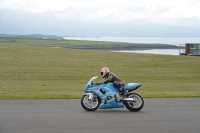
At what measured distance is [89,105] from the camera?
13891 mm

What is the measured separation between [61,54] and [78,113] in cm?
3138

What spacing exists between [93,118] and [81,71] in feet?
69.0

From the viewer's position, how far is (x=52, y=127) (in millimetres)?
10789

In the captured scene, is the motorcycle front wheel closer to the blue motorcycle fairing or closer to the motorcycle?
the motorcycle

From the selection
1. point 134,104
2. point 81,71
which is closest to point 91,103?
point 134,104

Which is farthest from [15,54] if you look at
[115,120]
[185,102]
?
[115,120]

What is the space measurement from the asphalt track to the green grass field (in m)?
7.31

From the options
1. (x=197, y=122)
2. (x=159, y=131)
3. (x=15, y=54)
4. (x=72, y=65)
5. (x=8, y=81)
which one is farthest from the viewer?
(x=15, y=54)

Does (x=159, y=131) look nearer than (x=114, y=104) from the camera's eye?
Yes

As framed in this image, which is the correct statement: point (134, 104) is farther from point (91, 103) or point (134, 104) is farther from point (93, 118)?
point (93, 118)

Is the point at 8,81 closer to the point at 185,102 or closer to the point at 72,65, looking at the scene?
the point at 72,65

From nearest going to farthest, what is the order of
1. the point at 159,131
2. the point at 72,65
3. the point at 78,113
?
the point at 159,131
the point at 78,113
the point at 72,65

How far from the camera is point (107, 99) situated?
547 inches

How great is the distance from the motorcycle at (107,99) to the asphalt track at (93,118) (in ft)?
0.75
